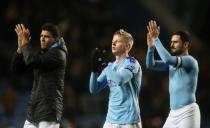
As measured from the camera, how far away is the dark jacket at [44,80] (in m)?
7.55

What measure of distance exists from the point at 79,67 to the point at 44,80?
4.85 m

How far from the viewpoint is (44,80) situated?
25.0 feet

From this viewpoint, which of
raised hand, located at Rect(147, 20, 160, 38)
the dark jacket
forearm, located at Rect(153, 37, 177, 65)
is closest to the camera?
the dark jacket

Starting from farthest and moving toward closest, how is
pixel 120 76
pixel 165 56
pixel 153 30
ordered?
pixel 153 30 → pixel 165 56 → pixel 120 76

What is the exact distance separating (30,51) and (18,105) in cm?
465

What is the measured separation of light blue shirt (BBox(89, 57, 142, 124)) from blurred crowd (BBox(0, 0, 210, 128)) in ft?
10.6

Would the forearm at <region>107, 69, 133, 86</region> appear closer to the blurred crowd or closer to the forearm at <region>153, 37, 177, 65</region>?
the forearm at <region>153, 37, 177, 65</region>

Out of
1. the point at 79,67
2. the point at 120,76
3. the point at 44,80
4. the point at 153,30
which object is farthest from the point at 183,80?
the point at 79,67

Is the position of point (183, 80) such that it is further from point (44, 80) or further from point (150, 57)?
point (44, 80)

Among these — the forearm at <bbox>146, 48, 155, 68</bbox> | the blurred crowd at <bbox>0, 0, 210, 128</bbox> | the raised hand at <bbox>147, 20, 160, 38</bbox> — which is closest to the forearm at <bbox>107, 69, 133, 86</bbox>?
the forearm at <bbox>146, 48, 155, 68</bbox>

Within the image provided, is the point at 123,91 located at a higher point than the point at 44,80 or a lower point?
lower

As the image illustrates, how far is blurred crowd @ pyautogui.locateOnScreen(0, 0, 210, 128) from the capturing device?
38.2 feet

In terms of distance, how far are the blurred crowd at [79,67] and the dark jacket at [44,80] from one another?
3.26 metres

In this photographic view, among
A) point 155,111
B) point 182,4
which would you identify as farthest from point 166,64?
point 182,4
